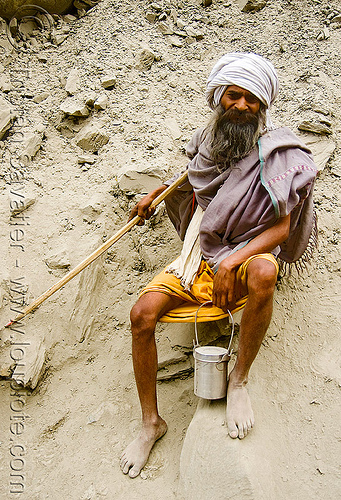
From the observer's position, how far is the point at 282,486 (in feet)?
6.97

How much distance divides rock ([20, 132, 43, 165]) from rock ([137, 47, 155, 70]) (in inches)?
45.8

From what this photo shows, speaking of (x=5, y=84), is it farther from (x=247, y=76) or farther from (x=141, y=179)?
(x=247, y=76)

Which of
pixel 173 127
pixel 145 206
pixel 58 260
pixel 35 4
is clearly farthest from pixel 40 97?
pixel 145 206

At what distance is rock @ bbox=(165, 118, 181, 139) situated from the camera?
3.69 meters

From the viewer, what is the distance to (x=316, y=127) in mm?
3471

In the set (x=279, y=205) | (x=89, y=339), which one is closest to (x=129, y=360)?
(x=89, y=339)

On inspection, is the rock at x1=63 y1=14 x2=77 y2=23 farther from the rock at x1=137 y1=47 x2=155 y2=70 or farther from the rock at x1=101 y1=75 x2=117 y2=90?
the rock at x1=101 y1=75 x2=117 y2=90

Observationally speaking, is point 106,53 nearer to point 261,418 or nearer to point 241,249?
point 241,249

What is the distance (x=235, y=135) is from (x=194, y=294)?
90 centimetres

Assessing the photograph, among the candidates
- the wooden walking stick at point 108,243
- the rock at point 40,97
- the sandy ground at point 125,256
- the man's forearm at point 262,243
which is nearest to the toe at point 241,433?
the sandy ground at point 125,256

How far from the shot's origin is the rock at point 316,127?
3.46 meters

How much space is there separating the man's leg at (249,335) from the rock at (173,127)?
5.78 ft

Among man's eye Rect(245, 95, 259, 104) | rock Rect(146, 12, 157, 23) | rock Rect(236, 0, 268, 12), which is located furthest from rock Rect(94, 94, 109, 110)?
rock Rect(236, 0, 268, 12)

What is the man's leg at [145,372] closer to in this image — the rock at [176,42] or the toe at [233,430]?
the toe at [233,430]
